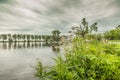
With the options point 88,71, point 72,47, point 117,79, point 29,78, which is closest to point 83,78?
point 88,71

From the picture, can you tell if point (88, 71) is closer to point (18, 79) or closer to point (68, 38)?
point (68, 38)

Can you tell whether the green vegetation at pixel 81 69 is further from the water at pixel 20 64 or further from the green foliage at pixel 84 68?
the water at pixel 20 64

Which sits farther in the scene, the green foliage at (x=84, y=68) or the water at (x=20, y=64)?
the water at (x=20, y=64)

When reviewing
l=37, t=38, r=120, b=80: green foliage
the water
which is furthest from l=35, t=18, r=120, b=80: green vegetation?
the water

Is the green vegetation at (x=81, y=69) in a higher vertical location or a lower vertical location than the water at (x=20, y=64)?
higher

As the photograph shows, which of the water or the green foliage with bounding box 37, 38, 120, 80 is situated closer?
the green foliage with bounding box 37, 38, 120, 80

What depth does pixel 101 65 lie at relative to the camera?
5.38m

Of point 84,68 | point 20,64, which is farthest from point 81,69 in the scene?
point 20,64

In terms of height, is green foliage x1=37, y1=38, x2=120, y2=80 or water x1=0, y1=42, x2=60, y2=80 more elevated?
green foliage x1=37, y1=38, x2=120, y2=80

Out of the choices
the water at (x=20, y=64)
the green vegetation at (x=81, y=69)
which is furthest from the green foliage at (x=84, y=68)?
the water at (x=20, y=64)

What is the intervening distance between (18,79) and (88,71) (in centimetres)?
1926

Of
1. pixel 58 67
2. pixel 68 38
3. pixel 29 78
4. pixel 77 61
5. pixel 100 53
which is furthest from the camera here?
pixel 29 78

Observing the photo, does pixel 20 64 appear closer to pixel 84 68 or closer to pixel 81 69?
pixel 84 68

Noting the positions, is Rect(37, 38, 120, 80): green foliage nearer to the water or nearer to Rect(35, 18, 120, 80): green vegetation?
Rect(35, 18, 120, 80): green vegetation
